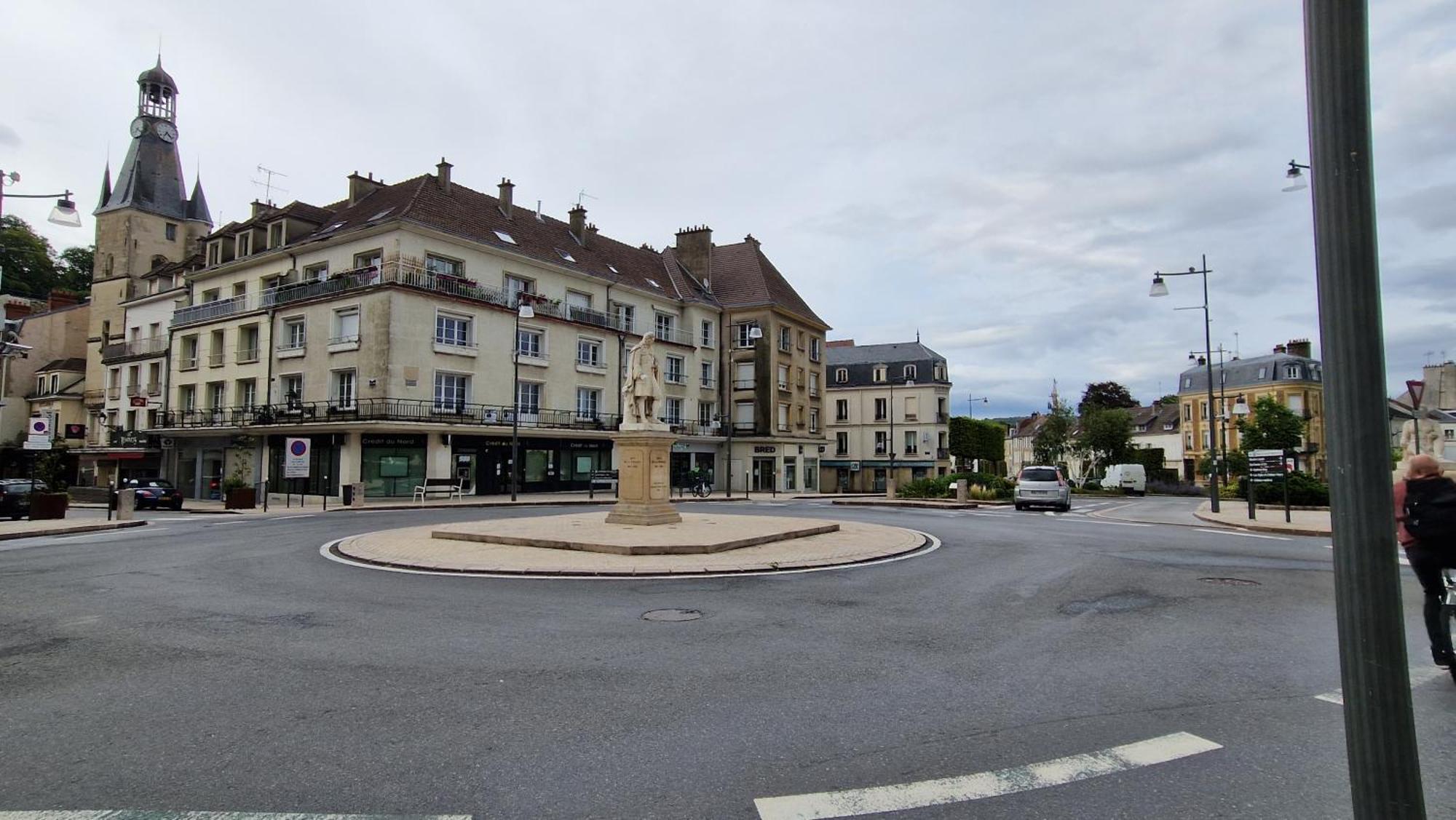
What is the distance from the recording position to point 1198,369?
75.4 m

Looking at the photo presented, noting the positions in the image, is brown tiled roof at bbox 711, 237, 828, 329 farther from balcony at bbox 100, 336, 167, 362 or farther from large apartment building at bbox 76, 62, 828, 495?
balcony at bbox 100, 336, 167, 362

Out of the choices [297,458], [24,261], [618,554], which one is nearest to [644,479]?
A: [618,554]

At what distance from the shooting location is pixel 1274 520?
21.3 meters

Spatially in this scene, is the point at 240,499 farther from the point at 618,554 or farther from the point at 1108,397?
the point at 1108,397

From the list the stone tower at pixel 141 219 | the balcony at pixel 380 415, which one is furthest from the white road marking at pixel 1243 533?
the stone tower at pixel 141 219

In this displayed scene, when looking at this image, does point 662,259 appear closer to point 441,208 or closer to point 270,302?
point 441,208

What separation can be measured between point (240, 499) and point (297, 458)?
5.79 m

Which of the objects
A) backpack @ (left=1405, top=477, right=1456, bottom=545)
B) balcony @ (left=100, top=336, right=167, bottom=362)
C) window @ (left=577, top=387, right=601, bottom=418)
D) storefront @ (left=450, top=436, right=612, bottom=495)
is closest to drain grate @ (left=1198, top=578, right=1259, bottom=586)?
backpack @ (left=1405, top=477, right=1456, bottom=545)

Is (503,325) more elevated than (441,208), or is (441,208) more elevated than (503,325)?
(441,208)

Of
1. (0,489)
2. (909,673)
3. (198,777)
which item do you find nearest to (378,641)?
(198,777)

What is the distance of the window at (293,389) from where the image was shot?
3738 centimetres

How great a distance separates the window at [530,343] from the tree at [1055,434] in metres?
→ 45.6

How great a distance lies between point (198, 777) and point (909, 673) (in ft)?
14.4

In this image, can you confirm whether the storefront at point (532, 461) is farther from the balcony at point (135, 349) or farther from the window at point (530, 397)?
the balcony at point (135, 349)
